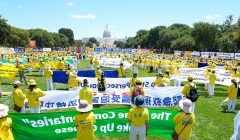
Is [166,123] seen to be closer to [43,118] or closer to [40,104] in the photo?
[43,118]

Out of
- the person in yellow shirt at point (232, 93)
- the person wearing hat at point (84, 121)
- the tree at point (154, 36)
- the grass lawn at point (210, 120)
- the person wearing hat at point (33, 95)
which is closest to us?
the person wearing hat at point (84, 121)

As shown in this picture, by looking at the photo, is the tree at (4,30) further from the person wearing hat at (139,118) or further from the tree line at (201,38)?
the person wearing hat at (139,118)

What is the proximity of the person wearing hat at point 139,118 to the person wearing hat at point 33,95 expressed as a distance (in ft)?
15.6

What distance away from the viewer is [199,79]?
2297cm

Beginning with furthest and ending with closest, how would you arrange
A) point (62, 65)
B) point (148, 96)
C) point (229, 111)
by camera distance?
point (62, 65) → point (229, 111) → point (148, 96)

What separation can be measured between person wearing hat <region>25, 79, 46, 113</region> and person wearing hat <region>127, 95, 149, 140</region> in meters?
4.76

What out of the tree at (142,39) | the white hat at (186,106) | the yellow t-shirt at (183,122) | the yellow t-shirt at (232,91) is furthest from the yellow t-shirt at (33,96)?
the tree at (142,39)

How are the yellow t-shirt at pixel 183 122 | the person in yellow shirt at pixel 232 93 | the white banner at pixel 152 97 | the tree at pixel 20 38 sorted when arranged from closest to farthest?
the yellow t-shirt at pixel 183 122
the white banner at pixel 152 97
the person in yellow shirt at pixel 232 93
the tree at pixel 20 38

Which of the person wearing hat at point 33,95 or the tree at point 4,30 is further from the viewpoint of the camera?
the tree at point 4,30

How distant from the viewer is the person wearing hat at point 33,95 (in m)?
11.7

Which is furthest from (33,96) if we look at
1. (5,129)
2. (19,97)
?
(5,129)

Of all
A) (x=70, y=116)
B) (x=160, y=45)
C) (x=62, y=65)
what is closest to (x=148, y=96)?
(x=70, y=116)

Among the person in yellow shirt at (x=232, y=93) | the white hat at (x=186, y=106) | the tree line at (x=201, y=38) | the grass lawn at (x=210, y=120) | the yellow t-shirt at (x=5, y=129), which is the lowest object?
the grass lawn at (x=210, y=120)

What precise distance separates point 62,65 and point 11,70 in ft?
26.3
